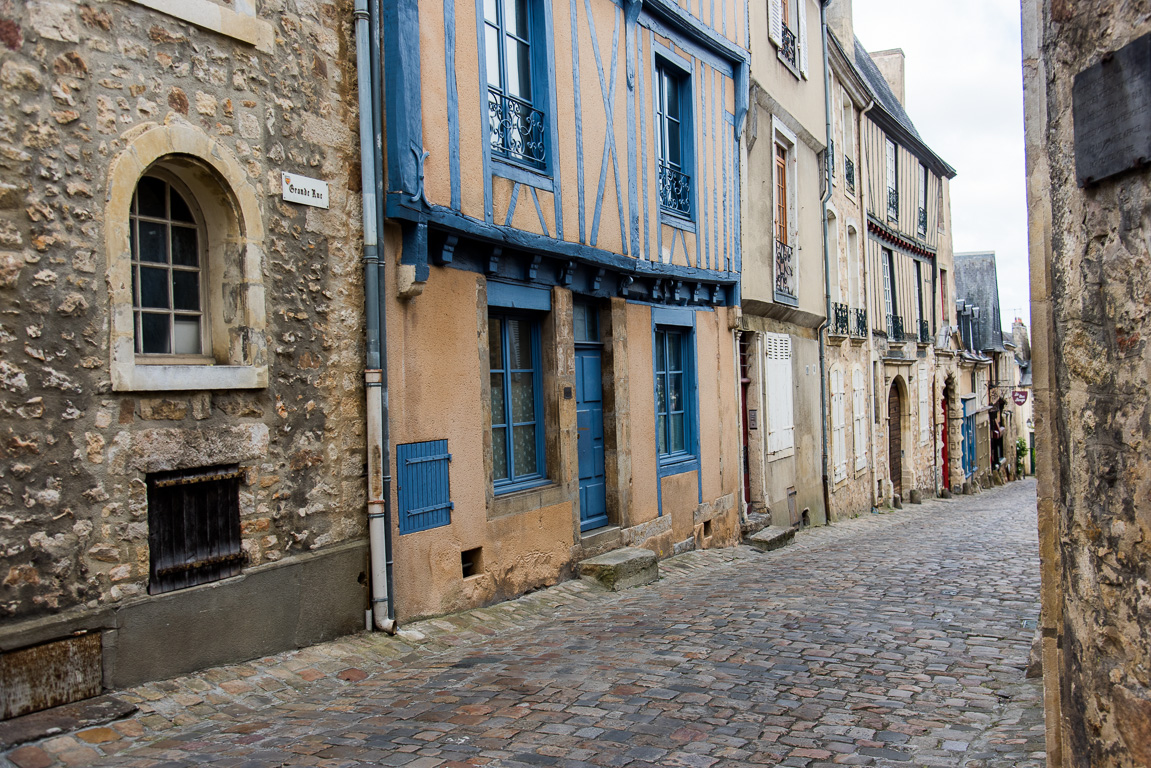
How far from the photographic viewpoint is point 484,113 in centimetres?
613

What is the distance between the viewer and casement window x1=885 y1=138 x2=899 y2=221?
60.5 feet

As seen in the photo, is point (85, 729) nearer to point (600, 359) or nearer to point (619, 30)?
point (600, 359)

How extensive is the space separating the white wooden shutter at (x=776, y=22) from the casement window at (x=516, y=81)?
567 cm

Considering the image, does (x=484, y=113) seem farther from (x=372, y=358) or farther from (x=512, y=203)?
(x=372, y=358)

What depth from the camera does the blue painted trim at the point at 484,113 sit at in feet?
20.0

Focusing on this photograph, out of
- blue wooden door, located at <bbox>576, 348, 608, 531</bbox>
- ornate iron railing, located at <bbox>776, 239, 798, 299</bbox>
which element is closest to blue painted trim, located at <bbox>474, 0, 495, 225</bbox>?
blue wooden door, located at <bbox>576, 348, 608, 531</bbox>

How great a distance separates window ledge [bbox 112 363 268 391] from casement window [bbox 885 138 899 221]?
53.6 ft

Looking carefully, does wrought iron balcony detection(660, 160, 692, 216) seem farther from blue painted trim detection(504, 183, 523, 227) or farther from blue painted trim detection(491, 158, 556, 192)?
blue painted trim detection(504, 183, 523, 227)

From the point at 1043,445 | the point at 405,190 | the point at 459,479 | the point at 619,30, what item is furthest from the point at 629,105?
the point at 1043,445

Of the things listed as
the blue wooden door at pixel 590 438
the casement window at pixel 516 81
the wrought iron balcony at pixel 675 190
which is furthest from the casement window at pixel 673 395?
the casement window at pixel 516 81

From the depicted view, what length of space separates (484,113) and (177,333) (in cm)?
274

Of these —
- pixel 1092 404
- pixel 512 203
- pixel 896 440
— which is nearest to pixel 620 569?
pixel 512 203

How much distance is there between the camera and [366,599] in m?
5.13

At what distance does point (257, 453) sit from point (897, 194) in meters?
17.4
